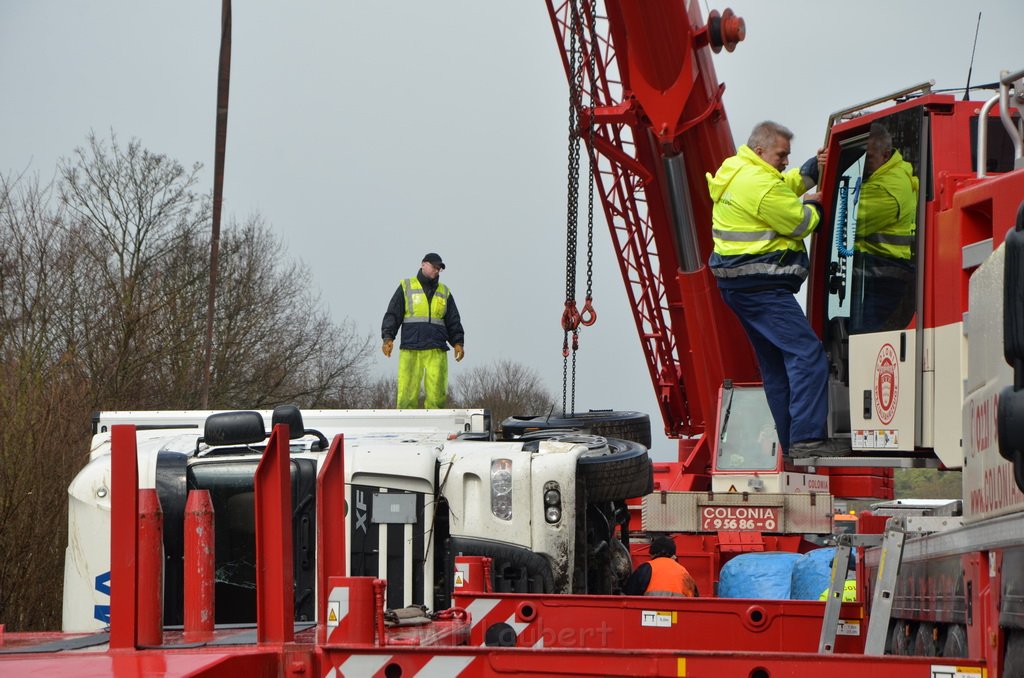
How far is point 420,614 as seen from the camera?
19.5ft

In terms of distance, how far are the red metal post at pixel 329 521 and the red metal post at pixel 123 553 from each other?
2.51ft

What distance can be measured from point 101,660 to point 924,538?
2.90m

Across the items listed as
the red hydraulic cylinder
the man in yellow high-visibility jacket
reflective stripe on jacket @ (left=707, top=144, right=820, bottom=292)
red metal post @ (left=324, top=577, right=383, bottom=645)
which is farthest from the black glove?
the man in yellow high-visibility jacket

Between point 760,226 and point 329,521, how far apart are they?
115 inches

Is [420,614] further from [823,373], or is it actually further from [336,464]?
[823,373]

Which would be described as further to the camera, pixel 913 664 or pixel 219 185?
pixel 219 185

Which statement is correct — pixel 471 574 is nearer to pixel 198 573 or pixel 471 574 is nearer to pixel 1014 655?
pixel 198 573

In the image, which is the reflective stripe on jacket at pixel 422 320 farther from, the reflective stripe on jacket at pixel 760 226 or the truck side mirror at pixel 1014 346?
the truck side mirror at pixel 1014 346

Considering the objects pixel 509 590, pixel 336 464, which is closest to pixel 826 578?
pixel 509 590

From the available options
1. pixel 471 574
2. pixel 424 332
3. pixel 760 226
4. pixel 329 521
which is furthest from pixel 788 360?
pixel 424 332

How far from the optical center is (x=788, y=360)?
705 centimetres

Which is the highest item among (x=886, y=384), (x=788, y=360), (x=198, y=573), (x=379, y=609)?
(x=788, y=360)

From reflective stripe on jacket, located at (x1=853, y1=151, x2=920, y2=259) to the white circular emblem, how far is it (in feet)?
1.47

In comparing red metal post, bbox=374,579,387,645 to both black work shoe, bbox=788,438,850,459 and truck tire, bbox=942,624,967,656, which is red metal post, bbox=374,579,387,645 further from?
black work shoe, bbox=788,438,850,459
